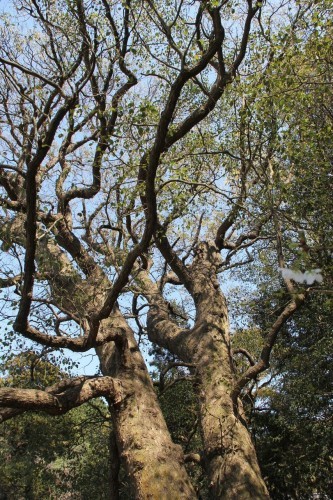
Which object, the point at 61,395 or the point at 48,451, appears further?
the point at 48,451

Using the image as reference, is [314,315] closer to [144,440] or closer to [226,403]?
[226,403]

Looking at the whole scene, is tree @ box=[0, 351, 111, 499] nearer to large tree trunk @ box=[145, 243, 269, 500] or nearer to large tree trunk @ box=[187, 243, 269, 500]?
large tree trunk @ box=[145, 243, 269, 500]

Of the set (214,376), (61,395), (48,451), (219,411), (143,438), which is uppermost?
(48,451)

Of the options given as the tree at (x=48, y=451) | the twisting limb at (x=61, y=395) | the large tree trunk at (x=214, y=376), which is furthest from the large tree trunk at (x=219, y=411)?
the tree at (x=48, y=451)

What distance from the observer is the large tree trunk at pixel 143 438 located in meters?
5.22

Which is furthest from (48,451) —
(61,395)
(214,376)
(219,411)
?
(61,395)

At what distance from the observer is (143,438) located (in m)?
5.66

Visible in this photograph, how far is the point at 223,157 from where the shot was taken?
28.2ft

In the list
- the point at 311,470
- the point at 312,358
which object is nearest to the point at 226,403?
the point at 312,358

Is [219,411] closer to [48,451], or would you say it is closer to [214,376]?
[214,376]

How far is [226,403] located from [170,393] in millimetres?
4308

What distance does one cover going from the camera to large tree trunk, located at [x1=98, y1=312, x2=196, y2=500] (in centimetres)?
522

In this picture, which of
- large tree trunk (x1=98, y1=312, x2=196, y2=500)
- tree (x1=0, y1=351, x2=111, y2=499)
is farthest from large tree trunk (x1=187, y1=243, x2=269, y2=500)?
tree (x1=0, y1=351, x2=111, y2=499)

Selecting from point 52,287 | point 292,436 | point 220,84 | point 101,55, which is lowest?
point 292,436
